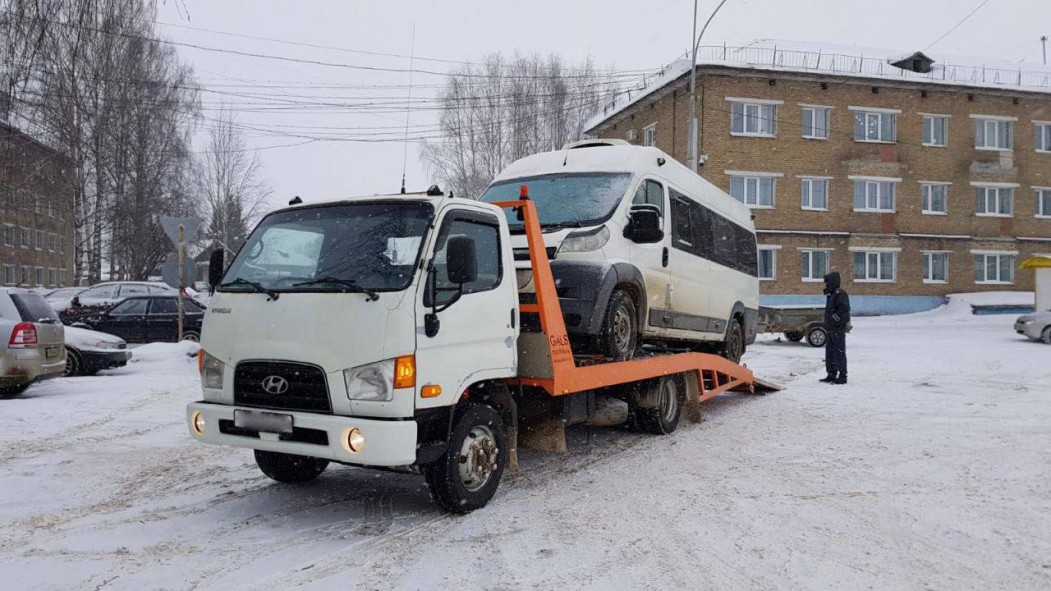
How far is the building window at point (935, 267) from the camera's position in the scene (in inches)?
1323

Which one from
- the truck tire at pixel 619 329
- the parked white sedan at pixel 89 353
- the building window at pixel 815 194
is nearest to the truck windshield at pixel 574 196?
the truck tire at pixel 619 329

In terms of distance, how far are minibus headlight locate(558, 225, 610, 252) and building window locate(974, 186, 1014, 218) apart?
112ft

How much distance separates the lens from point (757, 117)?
31562 millimetres

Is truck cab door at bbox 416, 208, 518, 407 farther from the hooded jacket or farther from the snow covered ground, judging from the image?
the hooded jacket

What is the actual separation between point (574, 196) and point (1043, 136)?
124 feet

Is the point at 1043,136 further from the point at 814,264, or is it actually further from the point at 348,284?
the point at 348,284

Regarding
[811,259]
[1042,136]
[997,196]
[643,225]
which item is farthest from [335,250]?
[1042,136]

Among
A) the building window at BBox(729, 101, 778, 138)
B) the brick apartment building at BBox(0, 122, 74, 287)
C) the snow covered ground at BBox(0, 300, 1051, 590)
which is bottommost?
the snow covered ground at BBox(0, 300, 1051, 590)

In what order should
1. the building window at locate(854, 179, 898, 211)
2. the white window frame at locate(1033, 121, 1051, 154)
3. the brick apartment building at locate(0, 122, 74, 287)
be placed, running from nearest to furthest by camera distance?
the brick apartment building at locate(0, 122, 74, 287) → the building window at locate(854, 179, 898, 211) → the white window frame at locate(1033, 121, 1051, 154)

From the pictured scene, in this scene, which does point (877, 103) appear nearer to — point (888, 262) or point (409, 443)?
point (888, 262)

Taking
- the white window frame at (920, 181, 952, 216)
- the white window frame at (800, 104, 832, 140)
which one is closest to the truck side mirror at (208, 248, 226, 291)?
the white window frame at (800, 104, 832, 140)

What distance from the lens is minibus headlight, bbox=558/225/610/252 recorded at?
667 cm

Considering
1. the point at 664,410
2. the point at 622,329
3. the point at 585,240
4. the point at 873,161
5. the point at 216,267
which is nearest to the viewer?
the point at 216,267

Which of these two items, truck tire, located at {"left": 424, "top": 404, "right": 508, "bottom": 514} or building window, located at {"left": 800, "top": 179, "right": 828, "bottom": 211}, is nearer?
truck tire, located at {"left": 424, "top": 404, "right": 508, "bottom": 514}
